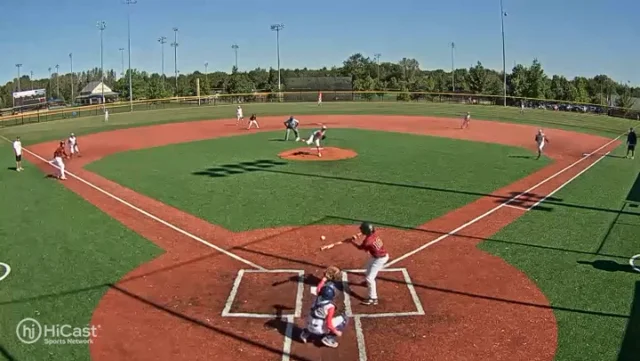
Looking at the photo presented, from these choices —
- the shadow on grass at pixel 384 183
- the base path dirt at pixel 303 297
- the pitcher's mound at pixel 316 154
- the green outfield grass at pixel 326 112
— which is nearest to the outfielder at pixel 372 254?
the base path dirt at pixel 303 297

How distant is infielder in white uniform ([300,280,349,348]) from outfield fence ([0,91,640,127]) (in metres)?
57.0

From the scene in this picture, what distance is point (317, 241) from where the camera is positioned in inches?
624

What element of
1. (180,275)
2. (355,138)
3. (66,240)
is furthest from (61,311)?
(355,138)

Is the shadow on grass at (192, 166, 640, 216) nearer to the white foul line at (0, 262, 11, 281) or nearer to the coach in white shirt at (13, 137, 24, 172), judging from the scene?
the coach in white shirt at (13, 137, 24, 172)

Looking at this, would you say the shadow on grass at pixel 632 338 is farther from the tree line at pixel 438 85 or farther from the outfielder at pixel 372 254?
the tree line at pixel 438 85

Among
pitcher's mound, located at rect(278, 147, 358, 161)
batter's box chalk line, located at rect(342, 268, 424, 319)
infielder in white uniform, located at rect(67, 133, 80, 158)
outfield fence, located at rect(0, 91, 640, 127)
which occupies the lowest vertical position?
batter's box chalk line, located at rect(342, 268, 424, 319)

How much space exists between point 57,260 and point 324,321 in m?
8.33

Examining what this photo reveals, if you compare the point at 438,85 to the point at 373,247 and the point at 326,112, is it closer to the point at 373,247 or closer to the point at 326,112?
the point at 326,112

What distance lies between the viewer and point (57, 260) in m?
14.3

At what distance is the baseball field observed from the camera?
10023mm

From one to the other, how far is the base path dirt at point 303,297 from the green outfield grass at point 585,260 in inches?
18.0

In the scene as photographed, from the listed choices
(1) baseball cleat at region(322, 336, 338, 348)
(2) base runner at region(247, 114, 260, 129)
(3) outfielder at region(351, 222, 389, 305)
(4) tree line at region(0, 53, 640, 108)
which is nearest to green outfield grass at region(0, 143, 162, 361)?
(1) baseball cleat at region(322, 336, 338, 348)

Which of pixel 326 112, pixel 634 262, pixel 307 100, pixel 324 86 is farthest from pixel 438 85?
pixel 634 262

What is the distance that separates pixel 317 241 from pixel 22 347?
8115mm
